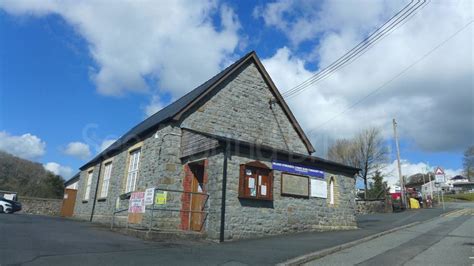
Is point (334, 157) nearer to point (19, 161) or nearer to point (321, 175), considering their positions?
point (321, 175)

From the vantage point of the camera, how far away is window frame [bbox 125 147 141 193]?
58.1 feet

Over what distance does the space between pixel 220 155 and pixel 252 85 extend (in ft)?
24.4

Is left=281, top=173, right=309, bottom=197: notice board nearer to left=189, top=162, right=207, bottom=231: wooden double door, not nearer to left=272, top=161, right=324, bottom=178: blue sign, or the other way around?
left=272, top=161, right=324, bottom=178: blue sign

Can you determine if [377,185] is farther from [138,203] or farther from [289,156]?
[138,203]

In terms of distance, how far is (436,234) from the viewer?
13492 mm

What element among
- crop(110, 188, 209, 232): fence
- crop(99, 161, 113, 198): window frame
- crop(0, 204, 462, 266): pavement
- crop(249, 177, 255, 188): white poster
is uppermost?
crop(99, 161, 113, 198): window frame

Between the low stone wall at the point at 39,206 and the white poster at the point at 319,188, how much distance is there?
3093 cm

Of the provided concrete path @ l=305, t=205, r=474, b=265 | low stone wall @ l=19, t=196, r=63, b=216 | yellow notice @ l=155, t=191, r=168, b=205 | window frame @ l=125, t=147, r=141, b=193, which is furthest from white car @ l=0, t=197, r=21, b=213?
concrete path @ l=305, t=205, r=474, b=265

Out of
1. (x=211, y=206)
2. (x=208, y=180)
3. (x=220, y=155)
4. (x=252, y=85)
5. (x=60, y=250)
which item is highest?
(x=252, y=85)

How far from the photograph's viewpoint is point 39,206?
3712 centimetres

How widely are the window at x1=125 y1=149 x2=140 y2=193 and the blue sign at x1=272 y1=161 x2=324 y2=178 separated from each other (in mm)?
7363

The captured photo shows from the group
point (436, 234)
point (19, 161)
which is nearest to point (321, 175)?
point (436, 234)

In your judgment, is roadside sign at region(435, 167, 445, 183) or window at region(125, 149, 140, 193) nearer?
window at region(125, 149, 140, 193)

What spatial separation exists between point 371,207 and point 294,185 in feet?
65.2
